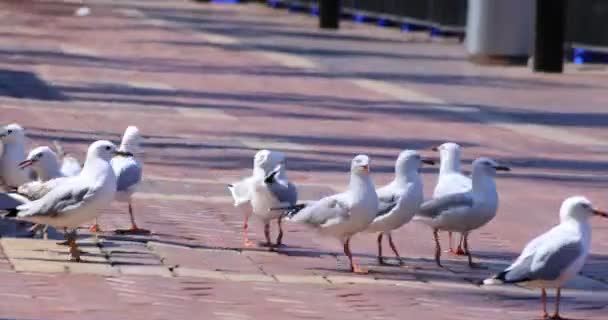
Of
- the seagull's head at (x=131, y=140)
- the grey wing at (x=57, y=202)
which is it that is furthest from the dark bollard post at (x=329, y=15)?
the grey wing at (x=57, y=202)

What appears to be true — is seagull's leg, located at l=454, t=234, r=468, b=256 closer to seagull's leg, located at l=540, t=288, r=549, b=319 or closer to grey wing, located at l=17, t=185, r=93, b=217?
seagull's leg, located at l=540, t=288, r=549, b=319

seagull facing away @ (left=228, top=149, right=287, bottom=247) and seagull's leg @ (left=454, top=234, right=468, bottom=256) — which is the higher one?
seagull facing away @ (left=228, top=149, right=287, bottom=247)

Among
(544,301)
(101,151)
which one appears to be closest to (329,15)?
(101,151)

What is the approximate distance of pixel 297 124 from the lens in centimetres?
2108

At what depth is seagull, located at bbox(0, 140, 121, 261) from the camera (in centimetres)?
1073

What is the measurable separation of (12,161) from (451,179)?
283 centimetres

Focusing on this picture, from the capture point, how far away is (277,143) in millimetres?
18891

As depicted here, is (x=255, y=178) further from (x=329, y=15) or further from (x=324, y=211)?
(x=329, y=15)

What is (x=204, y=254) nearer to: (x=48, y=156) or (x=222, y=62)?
(x=48, y=156)

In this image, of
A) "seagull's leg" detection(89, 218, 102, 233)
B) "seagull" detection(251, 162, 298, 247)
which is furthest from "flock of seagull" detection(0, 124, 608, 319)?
"seagull's leg" detection(89, 218, 102, 233)

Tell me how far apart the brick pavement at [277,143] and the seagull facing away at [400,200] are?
0.31 meters

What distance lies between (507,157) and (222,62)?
14193mm

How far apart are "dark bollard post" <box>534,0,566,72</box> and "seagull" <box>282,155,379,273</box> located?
1846 cm

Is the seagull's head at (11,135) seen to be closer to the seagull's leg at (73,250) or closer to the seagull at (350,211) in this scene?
the seagull's leg at (73,250)
